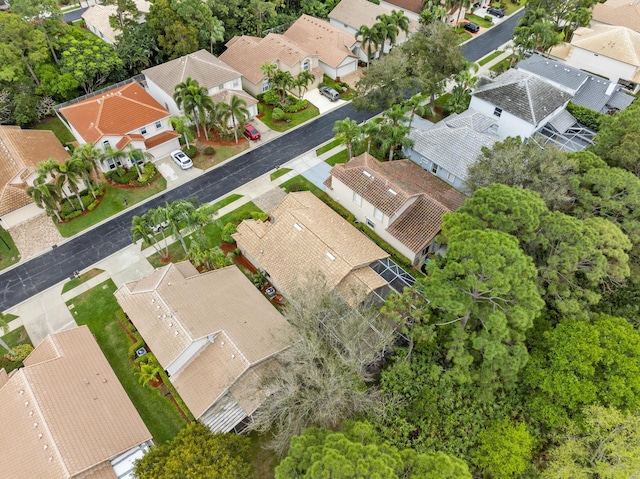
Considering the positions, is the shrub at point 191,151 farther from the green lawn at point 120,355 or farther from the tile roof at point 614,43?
the tile roof at point 614,43

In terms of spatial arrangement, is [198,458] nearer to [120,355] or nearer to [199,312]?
[199,312]

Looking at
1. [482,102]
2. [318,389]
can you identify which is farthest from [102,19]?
[318,389]

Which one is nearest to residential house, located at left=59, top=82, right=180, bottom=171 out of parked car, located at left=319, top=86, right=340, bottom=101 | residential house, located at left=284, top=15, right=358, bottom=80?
parked car, located at left=319, top=86, right=340, bottom=101

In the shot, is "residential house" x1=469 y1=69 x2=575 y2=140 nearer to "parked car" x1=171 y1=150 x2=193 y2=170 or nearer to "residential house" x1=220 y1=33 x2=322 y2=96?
"residential house" x1=220 y1=33 x2=322 y2=96

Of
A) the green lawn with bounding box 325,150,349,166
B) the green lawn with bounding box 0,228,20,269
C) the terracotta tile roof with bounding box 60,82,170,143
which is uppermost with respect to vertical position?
the terracotta tile roof with bounding box 60,82,170,143

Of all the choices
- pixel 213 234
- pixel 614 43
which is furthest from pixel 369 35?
pixel 213 234

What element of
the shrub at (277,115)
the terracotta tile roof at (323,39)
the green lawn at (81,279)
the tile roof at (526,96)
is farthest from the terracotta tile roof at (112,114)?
the tile roof at (526,96)

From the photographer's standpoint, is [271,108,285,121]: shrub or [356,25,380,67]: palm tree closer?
[271,108,285,121]: shrub
